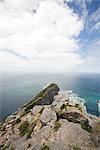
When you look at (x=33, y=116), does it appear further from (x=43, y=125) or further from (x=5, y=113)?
(x=5, y=113)

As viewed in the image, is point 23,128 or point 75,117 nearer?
point 75,117

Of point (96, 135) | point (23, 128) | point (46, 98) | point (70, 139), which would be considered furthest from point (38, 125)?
point (46, 98)

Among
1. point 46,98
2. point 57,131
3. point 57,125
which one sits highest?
point 46,98

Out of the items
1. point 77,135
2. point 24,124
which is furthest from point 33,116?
point 77,135

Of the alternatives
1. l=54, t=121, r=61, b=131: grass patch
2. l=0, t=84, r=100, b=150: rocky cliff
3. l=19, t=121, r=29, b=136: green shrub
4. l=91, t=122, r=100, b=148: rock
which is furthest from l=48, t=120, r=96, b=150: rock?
l=19, t=121, r=29, b=136: green shrub

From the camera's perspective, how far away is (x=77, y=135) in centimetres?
2977

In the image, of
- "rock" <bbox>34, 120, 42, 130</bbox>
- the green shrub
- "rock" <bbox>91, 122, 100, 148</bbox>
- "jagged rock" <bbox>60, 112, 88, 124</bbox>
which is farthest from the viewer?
the green shrub

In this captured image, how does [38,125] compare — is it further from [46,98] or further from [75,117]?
[46,98]

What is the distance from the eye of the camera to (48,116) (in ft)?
117

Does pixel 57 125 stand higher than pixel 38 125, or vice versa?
pixel 57 125

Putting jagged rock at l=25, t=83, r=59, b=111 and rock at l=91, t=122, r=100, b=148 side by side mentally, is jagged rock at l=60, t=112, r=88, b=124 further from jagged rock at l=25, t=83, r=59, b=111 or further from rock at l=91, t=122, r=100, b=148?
jagged rock at l=25, t=83, r=59, b=111

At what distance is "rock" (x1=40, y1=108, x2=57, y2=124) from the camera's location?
34719 millimetres

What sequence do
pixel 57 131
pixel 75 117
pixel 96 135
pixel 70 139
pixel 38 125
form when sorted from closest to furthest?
pixel 70 139
pixel 57 131
pixel 96 135
pixel 75 117
pixel 38 125

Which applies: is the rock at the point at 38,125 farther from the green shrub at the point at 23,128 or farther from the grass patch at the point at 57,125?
the grass patch at the point at 57,125
